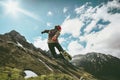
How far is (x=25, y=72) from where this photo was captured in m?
176

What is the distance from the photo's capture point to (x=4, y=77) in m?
128

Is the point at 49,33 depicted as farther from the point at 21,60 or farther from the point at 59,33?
the point at 21,60

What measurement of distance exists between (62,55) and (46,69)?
584 feet

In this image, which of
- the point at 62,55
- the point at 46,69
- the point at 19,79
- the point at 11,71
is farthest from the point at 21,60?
the point at 62,55

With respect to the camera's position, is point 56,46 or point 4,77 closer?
point 56,46

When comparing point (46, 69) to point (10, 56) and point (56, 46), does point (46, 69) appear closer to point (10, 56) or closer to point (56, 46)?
point (10, 56)

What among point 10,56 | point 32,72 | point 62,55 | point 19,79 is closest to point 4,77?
point 19,79

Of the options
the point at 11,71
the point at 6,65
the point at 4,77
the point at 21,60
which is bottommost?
the point at 4,77

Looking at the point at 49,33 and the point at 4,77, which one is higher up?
the point at 4,77

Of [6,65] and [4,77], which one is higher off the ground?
[6,65]

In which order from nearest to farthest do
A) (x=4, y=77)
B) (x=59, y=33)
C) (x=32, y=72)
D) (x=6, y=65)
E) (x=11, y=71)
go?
(x=59, y=33), (x=4, y=77), (x=11, y=71), (x=6, y=65), (x=32, y=72)

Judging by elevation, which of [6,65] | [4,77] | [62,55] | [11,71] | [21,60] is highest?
[21,60]

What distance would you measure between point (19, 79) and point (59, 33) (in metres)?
117

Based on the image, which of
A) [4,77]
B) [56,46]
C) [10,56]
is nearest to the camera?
[56,46]
